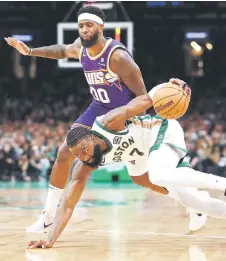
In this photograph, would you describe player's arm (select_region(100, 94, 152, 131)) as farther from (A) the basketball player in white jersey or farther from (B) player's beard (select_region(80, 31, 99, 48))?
(B) player's beard (select_region(80, 31, 99, 48))

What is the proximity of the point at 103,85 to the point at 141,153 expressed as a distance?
70cm

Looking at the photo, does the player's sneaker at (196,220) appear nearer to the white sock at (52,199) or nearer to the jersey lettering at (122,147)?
the jersey lettering at (122,147)

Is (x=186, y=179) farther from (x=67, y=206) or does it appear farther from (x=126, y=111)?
(x=67, y=206)

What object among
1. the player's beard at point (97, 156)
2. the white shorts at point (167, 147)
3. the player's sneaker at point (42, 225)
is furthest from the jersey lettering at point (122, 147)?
the player's sneaker at point (42, 225)

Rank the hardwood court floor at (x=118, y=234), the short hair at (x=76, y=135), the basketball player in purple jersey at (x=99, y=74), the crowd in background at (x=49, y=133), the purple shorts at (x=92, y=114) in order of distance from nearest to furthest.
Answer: the hardwood court floor at (x=118, y=234) → the short hair at (x=76, y=135) → the basketball player in purple jersey at (x=99, y=74) → the purple shorts at (x=92, y=114) → the crowd in background at (x=49, y=133)

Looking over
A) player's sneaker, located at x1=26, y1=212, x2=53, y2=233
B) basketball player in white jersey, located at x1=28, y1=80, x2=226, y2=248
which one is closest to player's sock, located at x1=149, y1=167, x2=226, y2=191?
basketball player in white jersey, located at x1=28, y1=80, x2=226, y2=248

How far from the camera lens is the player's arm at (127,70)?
5.94 m

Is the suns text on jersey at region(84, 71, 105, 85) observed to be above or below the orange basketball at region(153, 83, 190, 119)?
below

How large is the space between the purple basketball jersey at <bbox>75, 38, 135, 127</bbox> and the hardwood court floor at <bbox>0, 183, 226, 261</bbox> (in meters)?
1.12

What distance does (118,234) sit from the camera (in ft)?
21.3

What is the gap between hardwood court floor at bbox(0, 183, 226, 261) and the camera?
5.28 m

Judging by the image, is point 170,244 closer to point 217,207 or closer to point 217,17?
point 217,207

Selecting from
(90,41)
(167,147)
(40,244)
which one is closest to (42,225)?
(40,244)

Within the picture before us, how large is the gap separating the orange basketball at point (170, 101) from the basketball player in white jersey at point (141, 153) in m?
0.08
